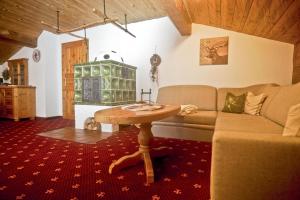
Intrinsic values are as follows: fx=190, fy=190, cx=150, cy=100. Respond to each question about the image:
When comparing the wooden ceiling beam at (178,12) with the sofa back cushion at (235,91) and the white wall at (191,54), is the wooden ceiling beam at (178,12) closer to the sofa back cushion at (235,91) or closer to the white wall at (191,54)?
the white wall at (191,54)

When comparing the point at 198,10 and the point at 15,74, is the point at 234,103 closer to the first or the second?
the point at 198,10

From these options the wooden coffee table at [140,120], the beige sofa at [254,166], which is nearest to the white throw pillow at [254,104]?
the wooden coffee table at [140,120]

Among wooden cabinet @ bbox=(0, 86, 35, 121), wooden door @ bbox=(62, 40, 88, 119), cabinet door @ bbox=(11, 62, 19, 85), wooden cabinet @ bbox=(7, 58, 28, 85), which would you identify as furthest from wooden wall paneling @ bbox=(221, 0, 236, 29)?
cabinet door @ bbox=(11, 62, 19, 85)

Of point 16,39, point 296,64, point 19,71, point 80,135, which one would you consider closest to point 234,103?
point 296,64

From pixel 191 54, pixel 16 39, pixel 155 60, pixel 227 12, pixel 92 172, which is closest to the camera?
pixel 92 172

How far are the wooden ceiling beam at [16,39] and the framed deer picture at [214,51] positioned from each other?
490 cm

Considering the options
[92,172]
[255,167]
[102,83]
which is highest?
[102,83]

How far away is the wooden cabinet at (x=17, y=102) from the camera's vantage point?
→ 5.27 meters

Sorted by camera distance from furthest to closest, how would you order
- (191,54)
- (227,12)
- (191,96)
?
(191,54), (191,96), (227,12)

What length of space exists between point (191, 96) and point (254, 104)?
3.77 ft

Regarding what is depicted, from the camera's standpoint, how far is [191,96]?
148 inches

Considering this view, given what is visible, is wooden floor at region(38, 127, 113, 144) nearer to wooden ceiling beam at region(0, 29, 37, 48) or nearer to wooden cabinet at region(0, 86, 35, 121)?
wooden cabinet at region(0, 86, 35, 121)

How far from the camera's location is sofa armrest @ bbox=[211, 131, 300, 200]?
1.12m

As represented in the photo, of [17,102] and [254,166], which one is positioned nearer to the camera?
[254,166]
